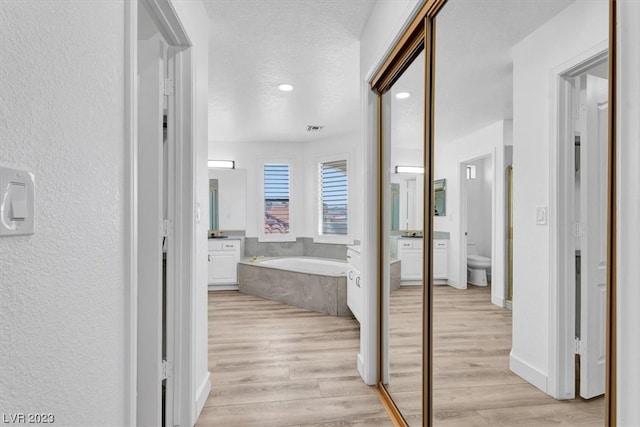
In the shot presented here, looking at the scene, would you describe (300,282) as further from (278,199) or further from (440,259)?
(440,259)

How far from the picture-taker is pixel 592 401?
74 centimetres

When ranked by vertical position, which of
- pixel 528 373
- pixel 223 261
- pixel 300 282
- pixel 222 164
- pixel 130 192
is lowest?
pixel 300 282

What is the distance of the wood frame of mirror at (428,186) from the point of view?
68 centimetres

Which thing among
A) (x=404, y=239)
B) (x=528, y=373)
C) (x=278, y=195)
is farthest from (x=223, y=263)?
(x=528, y=373)

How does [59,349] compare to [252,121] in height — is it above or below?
below

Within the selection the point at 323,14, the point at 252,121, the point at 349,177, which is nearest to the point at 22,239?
the point at 323,14

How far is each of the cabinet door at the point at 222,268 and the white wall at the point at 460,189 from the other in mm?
4570

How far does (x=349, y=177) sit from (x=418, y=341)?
4.00 m

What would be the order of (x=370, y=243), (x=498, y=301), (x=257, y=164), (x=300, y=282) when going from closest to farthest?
(x=498, y=301) → (x=370, y=243) → (x=300, y=282) → (x=257, y=164)

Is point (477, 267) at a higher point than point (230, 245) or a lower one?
higher

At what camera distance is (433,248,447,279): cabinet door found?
152 cm

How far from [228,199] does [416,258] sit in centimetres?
471

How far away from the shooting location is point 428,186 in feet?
5.40
